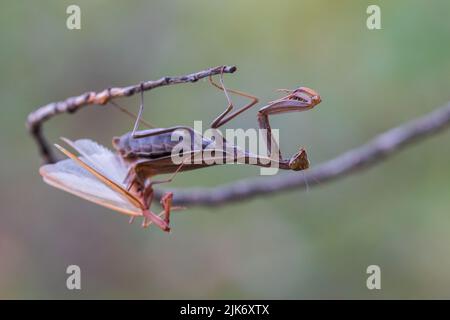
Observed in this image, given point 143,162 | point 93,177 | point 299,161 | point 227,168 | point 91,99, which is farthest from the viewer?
point 227,168

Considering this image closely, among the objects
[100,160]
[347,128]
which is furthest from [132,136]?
[347,128]

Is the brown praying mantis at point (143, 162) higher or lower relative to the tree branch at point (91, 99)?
lower

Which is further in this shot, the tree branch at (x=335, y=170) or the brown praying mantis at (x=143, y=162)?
the tree branch at (x=335, y=170)

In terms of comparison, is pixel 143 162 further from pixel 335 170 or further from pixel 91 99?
pixel 335 170

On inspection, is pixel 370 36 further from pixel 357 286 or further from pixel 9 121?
pixel 9 121

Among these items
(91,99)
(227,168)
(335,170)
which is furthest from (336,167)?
(91,99)

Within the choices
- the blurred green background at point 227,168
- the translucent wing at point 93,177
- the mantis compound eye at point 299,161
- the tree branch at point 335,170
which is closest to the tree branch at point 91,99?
the translucent wing at point 93,177

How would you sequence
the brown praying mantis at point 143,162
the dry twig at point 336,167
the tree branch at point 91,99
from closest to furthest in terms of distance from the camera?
1. the tree branch at point 91,99
2. the brown praying mantis at point 143,162
3. the dry twig at point 336,167

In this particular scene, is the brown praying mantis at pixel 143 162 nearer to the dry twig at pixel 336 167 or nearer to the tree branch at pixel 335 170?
the dry twig at pixel 336 167

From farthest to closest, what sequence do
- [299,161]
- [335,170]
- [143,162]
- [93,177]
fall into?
[335,170] → [93,177] → [143,162] → [299,161]
